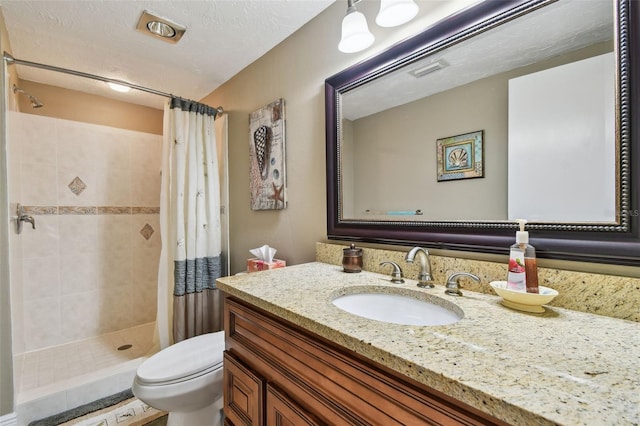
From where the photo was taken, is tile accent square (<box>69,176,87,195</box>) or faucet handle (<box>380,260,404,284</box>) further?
tile accent square (<box>69,176,87,195</box>)

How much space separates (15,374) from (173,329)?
0.75 metres

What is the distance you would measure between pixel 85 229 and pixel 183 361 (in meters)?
1.84

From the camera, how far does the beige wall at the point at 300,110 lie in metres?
1.37

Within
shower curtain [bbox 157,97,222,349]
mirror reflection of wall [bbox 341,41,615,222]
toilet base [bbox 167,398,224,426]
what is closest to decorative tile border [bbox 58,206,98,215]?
shower curtain [bbox 157,97,222,349]

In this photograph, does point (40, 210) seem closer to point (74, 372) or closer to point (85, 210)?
point (85, 210)

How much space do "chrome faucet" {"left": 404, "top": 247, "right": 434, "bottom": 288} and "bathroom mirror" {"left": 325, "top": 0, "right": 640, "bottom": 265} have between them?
0.08 meters

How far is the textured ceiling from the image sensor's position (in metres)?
1.38

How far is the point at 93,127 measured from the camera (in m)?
2.40

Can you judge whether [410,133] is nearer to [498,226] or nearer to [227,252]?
[498,226]

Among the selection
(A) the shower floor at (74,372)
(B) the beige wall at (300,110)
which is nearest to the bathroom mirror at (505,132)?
(B) the beige wall at (300,110)

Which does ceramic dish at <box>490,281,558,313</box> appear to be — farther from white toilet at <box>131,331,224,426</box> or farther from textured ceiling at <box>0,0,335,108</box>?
textured ceiling at <box>0,0,335,108</box>

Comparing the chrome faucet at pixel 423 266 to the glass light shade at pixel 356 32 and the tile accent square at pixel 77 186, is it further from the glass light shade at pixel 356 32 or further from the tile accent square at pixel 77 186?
the tile accent square at pixel 77 186

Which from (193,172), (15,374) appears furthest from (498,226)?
(15,374)

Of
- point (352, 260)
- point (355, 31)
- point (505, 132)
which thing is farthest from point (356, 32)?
point (352, 260)
